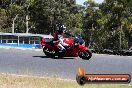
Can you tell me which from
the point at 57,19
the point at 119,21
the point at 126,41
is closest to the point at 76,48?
the point at 119,21

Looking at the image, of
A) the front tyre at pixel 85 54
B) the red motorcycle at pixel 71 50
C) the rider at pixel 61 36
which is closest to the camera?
the red motorcycle at pixel 71 50

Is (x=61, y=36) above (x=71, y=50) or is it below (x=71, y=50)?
above

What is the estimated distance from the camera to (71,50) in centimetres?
1551

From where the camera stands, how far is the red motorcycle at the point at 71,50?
48.3 feet

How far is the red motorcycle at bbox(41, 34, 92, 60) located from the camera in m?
14.7

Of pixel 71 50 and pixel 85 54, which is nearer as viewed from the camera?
pixel 85 54

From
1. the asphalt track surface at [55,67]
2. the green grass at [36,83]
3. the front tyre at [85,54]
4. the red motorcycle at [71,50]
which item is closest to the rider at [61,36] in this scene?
the red motorcycle at [71,50]

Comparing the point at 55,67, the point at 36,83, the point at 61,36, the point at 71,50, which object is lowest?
the point at 55,67

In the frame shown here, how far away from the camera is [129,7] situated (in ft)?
160

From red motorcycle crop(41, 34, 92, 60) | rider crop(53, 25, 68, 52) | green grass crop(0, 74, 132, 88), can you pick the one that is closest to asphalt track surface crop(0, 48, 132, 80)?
red motorcycle crop(41, 34, 92, 60)

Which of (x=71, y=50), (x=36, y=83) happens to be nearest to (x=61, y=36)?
(x=71, y=50)

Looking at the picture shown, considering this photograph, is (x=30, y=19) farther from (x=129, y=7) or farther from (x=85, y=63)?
(x=85, y=63)

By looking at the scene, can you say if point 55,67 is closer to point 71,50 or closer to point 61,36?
point 71,50

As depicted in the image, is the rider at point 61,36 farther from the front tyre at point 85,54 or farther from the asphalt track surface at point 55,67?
the front tyre at point 85,54
